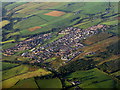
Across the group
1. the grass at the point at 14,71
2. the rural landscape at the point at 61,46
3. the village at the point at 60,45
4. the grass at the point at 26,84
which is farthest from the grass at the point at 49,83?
the village at the point at 60,45

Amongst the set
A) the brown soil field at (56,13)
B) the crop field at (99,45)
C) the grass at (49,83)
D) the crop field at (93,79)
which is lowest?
the grass at (49,83)

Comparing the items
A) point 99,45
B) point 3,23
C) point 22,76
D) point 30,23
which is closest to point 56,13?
point 30,23

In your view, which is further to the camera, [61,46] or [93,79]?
[61,46]

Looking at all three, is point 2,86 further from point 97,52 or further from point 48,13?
point 48,13

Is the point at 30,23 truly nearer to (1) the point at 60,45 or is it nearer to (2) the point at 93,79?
(1) the point at 60,45

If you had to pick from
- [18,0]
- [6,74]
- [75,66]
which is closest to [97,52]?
[75,66]

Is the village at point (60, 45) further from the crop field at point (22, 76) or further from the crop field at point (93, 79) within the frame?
the crop field at point (93, 79)

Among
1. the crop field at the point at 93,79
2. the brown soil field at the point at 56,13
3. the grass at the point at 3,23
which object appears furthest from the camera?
the brown soil field at the point at 56,13
